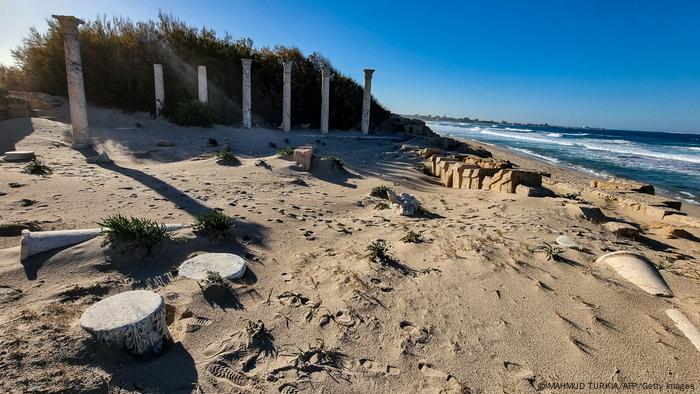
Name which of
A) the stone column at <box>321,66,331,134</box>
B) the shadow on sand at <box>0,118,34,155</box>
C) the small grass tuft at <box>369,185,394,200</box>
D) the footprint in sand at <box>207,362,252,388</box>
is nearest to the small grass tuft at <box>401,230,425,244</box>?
the small grass tuft at <box>369,185,394,200</box>

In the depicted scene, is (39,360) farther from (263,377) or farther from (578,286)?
(578,286)

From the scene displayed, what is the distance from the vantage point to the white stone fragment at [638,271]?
11.0 feet

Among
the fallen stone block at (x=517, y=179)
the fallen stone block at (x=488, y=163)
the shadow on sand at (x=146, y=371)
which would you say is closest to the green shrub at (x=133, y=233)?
the shadow on sand at (x=146, y=371)

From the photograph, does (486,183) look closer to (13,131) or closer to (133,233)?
(133,233)

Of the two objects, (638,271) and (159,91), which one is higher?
(159,91)

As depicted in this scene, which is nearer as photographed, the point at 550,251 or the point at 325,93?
the point at 550,251

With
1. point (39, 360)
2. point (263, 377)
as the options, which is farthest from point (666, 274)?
point (39, 360)

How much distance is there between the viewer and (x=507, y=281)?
11.4 ft

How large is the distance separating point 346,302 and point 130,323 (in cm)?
166

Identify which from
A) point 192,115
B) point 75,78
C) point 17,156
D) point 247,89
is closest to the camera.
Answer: point 17,156

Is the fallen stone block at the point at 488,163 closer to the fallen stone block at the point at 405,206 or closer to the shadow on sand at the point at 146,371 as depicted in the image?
the fallen stone block at the point at 405,206

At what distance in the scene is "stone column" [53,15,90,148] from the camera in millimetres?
9305

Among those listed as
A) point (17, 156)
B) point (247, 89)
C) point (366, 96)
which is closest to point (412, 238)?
point (17, 156)

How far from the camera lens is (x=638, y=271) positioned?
3.56 m
